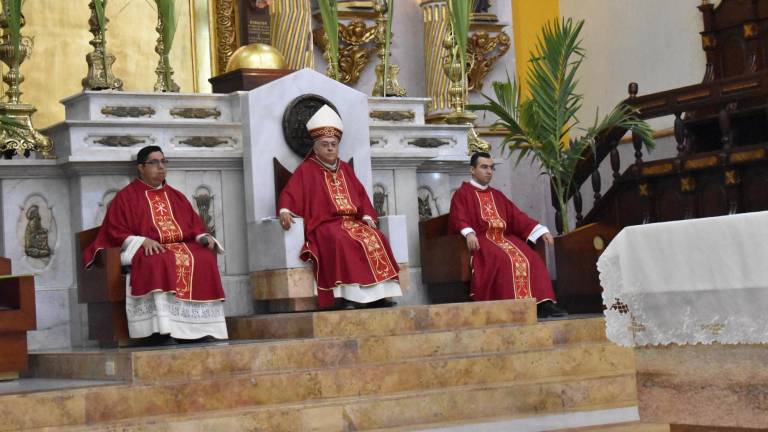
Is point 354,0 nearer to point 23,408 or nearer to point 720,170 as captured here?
point 720,170

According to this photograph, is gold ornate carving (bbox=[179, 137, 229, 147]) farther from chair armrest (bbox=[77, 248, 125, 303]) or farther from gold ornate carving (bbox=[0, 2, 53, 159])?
chair armrest (bbox=[77, 248, 125, 303])

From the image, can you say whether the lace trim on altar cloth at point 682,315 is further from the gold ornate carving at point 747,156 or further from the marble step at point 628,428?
the gold ornate carving at point 747,156

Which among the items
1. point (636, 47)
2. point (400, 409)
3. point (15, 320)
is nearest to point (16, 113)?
point (15, 320)

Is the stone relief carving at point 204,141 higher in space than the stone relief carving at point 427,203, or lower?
higher

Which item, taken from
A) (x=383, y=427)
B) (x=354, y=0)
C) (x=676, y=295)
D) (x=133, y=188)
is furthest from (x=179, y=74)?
(x=676, y=295)

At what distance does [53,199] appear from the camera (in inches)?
364

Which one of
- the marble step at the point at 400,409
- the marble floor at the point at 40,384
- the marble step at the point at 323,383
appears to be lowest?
the marble step at the point at 400,409

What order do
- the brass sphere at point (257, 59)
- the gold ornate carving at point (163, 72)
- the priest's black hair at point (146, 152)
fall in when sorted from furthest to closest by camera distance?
the brass sphere at point (257, 59), the gold ornate carving at point (163, 72), the priest's black hair at point (146, 152)

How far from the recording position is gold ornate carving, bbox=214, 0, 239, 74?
12.1 metres

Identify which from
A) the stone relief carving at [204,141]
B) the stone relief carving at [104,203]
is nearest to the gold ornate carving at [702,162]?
the stone relief carving at [204,141]

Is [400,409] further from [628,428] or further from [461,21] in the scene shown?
[461,21]

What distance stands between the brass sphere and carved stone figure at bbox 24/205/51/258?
6.42 feet

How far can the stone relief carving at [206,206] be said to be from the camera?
958 cm

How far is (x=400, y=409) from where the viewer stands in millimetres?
7105
